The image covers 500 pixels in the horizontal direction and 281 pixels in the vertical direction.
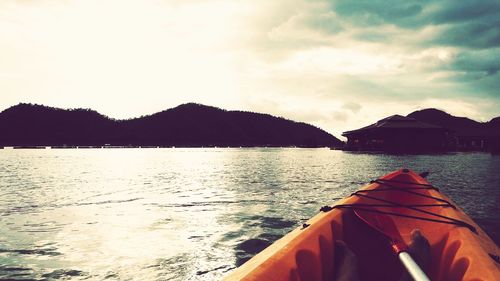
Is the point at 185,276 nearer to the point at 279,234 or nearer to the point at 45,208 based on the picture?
the point at 279,234

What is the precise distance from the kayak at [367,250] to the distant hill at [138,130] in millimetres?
154523

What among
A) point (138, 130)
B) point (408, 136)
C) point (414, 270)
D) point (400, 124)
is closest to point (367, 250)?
point (414, 270)

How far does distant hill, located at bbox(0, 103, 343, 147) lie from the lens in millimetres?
162625

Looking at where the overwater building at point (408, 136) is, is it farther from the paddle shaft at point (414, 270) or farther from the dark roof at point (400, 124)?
the paddle shaft at point (414, 270)

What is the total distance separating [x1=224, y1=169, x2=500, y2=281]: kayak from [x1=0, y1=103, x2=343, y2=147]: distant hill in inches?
6084

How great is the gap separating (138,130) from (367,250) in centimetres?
18932

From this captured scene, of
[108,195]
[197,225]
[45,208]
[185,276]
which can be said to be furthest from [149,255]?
[108,195]

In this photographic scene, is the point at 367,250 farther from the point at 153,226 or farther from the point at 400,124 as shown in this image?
the point at 400,124

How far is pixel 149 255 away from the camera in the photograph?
23.7ft

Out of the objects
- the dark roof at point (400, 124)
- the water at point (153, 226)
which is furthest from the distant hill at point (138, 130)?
the water at point (153, 226)

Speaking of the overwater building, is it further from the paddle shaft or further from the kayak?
the paddle shaft

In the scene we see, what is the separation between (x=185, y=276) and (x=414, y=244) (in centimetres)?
389

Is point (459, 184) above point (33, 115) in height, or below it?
below

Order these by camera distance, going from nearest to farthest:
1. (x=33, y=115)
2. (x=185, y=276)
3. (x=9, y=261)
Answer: (x=185, y=276) → (x=9, y=261) → (x=33, y=115)
